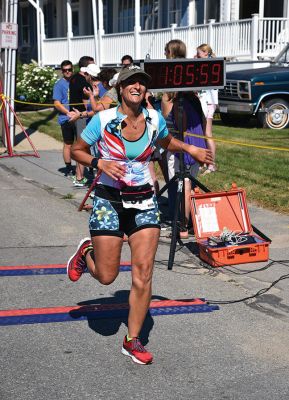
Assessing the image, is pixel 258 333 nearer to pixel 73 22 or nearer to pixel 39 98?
pixel 39 98

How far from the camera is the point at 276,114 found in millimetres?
18656

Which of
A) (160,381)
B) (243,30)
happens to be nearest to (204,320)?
(160,381)

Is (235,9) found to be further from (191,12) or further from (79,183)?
(79,183)

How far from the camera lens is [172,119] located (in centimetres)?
838

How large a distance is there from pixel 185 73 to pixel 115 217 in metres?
3.04

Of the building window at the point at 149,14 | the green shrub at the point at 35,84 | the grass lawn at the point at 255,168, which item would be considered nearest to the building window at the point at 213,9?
the building window at the point at 149,14

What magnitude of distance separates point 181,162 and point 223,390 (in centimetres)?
385

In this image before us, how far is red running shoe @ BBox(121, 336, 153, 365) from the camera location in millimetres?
4945

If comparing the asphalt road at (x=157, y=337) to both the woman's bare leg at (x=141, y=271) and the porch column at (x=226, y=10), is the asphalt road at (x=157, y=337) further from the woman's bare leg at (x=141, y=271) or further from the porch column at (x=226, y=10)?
the porch column at (x=226, y=10)

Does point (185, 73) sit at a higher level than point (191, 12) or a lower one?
lower

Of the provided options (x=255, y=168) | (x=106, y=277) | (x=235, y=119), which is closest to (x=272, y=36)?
(x=235, y=119)

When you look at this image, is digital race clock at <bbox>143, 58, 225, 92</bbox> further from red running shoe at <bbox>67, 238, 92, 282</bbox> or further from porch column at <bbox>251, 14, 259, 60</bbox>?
porch column at <bbox>251, 14, 259, 60</bbox>

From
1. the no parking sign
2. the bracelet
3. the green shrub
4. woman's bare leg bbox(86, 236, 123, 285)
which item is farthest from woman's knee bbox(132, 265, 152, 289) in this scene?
the green shrub

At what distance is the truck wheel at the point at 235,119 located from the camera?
65.8 feet
